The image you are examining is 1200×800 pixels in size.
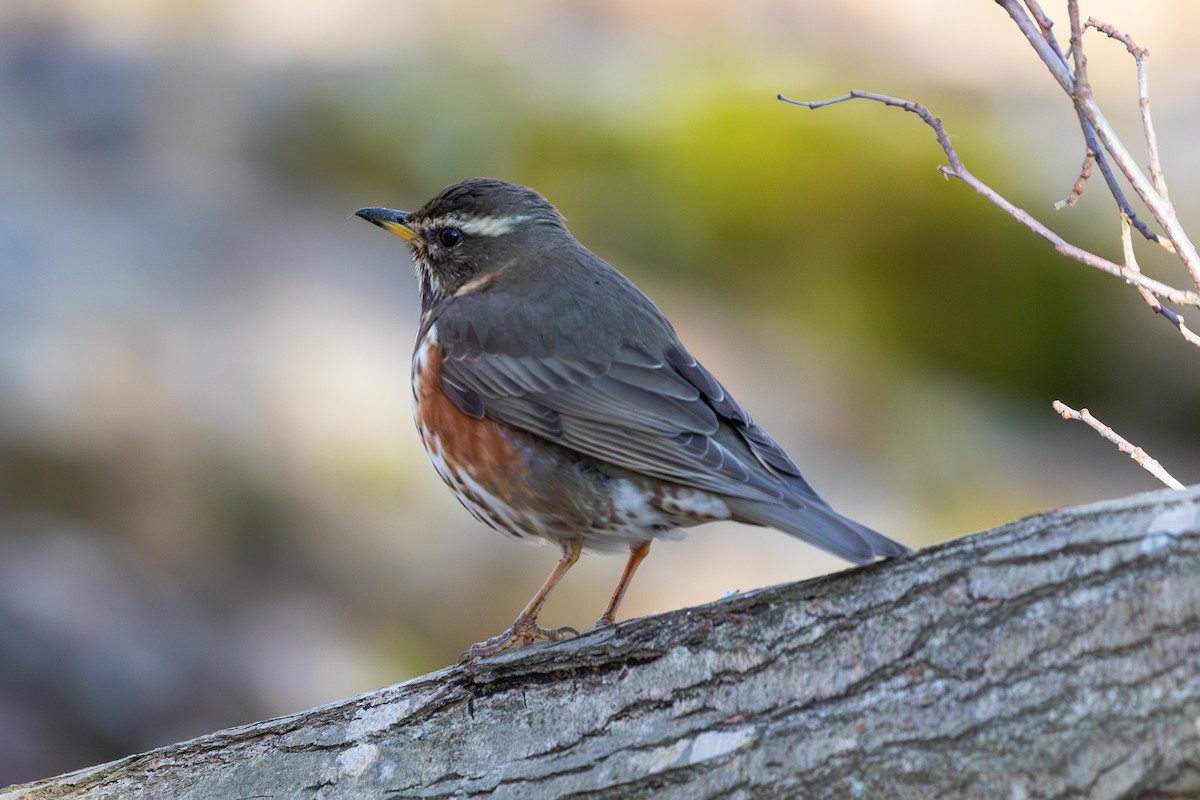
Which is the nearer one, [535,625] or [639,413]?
[639,413]

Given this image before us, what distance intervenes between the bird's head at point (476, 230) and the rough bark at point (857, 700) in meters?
1.98

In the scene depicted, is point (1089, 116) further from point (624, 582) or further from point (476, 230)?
point (476, 230)

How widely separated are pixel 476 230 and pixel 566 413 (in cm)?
112

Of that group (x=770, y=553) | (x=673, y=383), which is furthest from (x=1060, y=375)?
(x=673, y=383)

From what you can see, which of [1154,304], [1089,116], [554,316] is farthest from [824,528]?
[554,316]

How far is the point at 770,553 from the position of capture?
357 inches

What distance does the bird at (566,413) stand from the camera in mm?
4055

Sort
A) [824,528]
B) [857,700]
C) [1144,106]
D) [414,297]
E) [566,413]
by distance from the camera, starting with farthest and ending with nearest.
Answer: [414,297] < [566,413] < [1144,106] < [824,528] < [857,700]

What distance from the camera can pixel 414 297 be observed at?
10461mm

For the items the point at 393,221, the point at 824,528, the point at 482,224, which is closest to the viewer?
the point at 824,528

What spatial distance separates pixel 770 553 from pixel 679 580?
0.71m

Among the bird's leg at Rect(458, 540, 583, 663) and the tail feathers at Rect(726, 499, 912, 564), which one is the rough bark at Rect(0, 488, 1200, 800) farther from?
the bird's leg at Rect(458, 540, 583, 663)

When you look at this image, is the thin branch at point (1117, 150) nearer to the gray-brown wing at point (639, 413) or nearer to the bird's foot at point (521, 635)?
the gray-brown wing at point (639, 413)

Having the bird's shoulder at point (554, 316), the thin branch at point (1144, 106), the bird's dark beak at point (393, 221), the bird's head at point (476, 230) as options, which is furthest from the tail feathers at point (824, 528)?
the bird's dark beak at point (393, 221)
